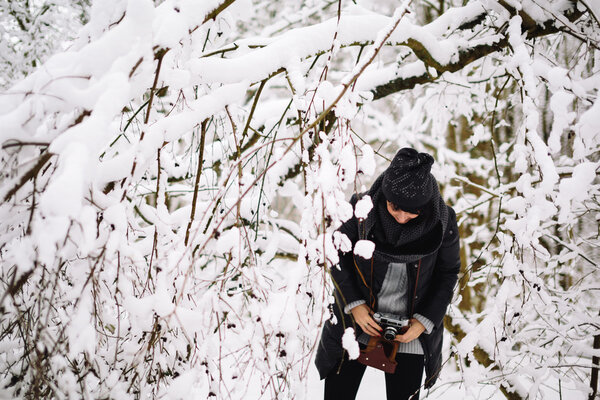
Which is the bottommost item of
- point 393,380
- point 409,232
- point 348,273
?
point 393,380

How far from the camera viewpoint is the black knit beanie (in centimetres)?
165

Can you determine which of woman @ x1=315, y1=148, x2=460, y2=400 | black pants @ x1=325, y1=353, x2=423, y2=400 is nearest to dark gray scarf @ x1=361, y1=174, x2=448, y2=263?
woman @ x1=315, y1=148, x2=460, y2=400

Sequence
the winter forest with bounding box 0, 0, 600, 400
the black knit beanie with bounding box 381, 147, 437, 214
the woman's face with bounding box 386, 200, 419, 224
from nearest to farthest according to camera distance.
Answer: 1. the winter forest with bounding box 0, 0, 600, 400
2. the black knit beanie with bounding box 381, 147, 437, 214
3. the woman's face with bounding box 386, 200, 419, 224

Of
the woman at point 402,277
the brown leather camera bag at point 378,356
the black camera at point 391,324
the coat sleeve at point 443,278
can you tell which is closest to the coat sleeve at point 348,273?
the woman at point 402,277

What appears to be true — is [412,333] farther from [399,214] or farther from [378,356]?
[399,214]

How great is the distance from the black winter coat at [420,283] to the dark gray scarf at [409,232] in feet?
0.03

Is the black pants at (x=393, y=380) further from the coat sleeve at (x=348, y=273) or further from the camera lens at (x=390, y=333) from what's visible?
the coat sleeve at (x=348, y=273)

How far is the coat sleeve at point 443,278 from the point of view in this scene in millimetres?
1852

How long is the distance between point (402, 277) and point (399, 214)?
40cm

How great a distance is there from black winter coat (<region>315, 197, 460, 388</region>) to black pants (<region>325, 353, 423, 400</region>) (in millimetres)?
59

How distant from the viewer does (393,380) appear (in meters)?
1.97

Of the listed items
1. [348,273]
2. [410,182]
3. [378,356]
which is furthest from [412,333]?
[410,182]

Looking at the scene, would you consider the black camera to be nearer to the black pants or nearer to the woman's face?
the black pants

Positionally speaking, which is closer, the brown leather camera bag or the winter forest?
the winter forest
